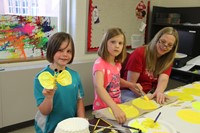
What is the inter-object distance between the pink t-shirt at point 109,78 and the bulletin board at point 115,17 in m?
1.13

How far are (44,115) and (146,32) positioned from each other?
2.35 m

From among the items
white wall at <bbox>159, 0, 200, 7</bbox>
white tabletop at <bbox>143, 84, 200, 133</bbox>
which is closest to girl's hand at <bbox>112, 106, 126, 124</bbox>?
white tabletop at <bbox>143, 84, 200, 133</bbox>

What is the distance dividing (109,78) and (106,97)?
205mm

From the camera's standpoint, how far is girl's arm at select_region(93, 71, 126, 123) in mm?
894

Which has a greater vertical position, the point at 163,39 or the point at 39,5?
the point at 39,5

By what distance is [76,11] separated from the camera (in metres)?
2.20

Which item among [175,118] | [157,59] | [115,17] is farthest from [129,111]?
[115,17]

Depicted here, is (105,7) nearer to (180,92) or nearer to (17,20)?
(17,20)

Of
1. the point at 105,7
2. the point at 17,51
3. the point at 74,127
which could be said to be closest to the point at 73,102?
the point at 74,127

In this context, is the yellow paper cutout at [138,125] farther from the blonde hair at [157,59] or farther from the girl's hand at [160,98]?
the blonde hair at [157,59]

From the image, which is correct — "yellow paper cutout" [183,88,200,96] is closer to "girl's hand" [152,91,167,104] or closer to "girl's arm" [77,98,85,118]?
"girl's hand" [152,91,167,104]

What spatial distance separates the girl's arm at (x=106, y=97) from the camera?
0.89 metres

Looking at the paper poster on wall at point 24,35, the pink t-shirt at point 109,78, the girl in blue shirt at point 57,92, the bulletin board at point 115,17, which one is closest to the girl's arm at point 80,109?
the girl in blue shirt at point 57,92

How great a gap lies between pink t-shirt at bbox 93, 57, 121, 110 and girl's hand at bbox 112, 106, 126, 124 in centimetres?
32
